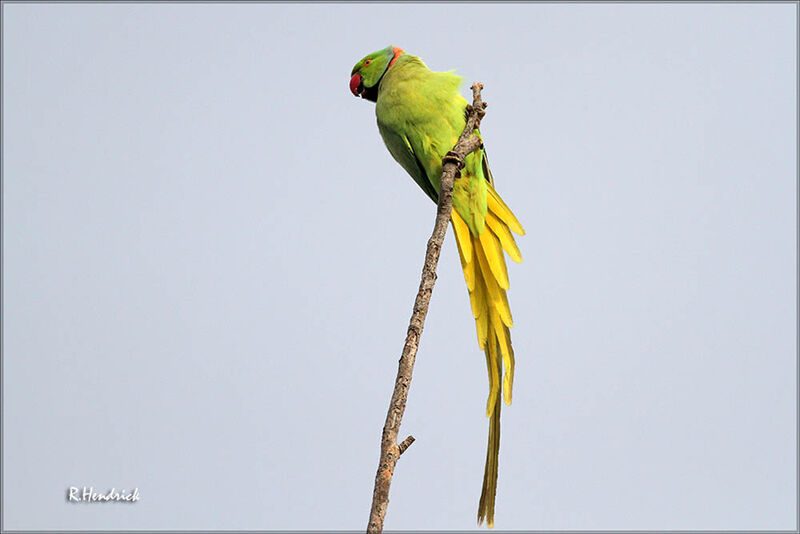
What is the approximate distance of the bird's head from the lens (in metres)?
3.04

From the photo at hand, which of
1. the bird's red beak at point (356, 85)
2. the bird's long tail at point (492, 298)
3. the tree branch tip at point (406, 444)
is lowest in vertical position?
the tree branch tip at point (406, 444)

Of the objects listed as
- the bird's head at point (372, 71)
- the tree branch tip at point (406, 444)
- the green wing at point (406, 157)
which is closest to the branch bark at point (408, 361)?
the tree branch tip at point (406, 444)

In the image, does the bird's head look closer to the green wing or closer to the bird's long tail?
the green wing

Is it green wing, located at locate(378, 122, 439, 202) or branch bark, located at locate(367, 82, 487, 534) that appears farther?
green wing, located at locate(378, 122, 439, 202)

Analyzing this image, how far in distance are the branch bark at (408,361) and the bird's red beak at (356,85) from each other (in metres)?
1.19

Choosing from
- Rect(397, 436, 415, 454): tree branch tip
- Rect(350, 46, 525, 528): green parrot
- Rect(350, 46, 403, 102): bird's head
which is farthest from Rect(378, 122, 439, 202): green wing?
Rect(397, 436, 415, 454): tree branch tip

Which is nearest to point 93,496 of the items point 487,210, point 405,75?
point 487,210

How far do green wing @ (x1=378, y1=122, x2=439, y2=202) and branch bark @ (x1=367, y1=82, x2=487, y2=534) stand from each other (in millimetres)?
634

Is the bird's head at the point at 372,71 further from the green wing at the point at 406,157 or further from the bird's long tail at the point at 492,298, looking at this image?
the bird's long tail at the point at 492,298

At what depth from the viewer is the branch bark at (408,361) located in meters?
1.37

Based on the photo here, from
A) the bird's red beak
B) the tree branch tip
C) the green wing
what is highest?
the bird's red beak

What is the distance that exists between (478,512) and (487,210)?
1.16m

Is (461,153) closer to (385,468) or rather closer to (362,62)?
(385,468)

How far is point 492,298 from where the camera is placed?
2430 mm
